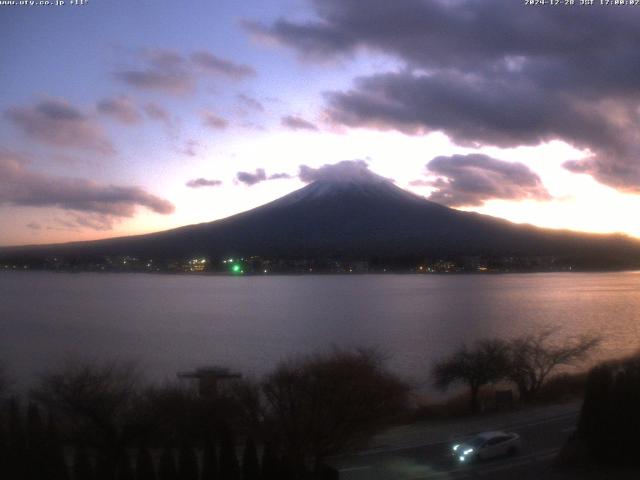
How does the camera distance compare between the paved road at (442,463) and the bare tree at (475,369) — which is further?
the bare tree at (475,369)

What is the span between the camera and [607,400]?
682 cm

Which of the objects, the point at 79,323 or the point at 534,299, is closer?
the point at 79,323

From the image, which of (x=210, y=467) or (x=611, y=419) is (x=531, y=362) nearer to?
(x=611, y=419)

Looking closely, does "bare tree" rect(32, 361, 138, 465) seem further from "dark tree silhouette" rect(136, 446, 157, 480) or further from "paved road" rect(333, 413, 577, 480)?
"paved road" rect(333, 413, 577, 480)

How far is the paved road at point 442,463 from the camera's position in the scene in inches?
Answer: 271

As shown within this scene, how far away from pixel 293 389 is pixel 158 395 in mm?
1680

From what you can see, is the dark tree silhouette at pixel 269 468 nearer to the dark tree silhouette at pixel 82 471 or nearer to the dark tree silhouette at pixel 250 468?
the dark tree silhouette at pixel 250 468

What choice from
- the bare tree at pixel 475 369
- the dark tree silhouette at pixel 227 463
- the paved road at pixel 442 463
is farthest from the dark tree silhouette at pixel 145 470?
the bare tree at pixel 475 369

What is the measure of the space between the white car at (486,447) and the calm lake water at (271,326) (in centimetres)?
670

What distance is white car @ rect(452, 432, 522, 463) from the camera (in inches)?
291

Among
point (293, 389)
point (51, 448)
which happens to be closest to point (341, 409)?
point (293, 389)

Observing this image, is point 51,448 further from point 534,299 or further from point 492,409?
point 534,299

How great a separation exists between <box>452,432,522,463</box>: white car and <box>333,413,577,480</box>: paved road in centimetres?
8

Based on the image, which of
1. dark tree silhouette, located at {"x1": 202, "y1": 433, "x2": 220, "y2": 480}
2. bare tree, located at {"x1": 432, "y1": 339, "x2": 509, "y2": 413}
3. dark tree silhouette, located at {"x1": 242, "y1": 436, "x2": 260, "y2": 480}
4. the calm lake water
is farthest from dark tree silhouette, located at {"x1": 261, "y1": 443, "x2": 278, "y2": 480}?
the calm lake water
